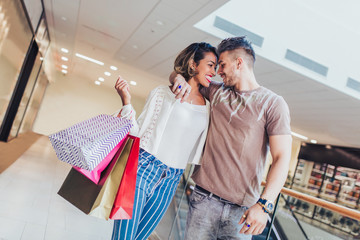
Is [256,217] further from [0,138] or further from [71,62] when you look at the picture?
[71,62]

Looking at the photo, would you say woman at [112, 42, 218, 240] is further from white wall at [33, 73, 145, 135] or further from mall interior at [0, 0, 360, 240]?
white wall at [33, 73, 145, 135]

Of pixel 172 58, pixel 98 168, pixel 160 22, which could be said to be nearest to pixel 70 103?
pixel 172 58

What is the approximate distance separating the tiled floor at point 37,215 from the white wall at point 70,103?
10743 mm

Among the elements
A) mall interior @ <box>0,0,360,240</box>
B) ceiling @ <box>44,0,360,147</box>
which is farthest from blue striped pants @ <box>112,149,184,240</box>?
ceiling @ <box>44,0,360,147</box>

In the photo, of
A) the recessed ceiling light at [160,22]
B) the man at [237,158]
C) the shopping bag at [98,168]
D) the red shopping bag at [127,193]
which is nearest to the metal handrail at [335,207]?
the man at [237,158]

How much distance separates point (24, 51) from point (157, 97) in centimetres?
536

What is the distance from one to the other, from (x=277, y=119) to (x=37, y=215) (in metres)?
2.91

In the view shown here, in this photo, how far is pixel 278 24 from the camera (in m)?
A: 5.59

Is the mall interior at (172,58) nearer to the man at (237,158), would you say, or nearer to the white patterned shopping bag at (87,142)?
the man at (237,158)

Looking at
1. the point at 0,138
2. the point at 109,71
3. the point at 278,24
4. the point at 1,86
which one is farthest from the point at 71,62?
the point at 278,24

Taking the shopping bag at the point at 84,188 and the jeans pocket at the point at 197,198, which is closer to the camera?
the shopping bag at the point at 84,188

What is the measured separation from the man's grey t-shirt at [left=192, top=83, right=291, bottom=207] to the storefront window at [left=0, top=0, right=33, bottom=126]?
12.0ft

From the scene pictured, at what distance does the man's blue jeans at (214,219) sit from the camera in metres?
1.40

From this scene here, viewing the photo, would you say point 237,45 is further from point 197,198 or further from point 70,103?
point 70,103
